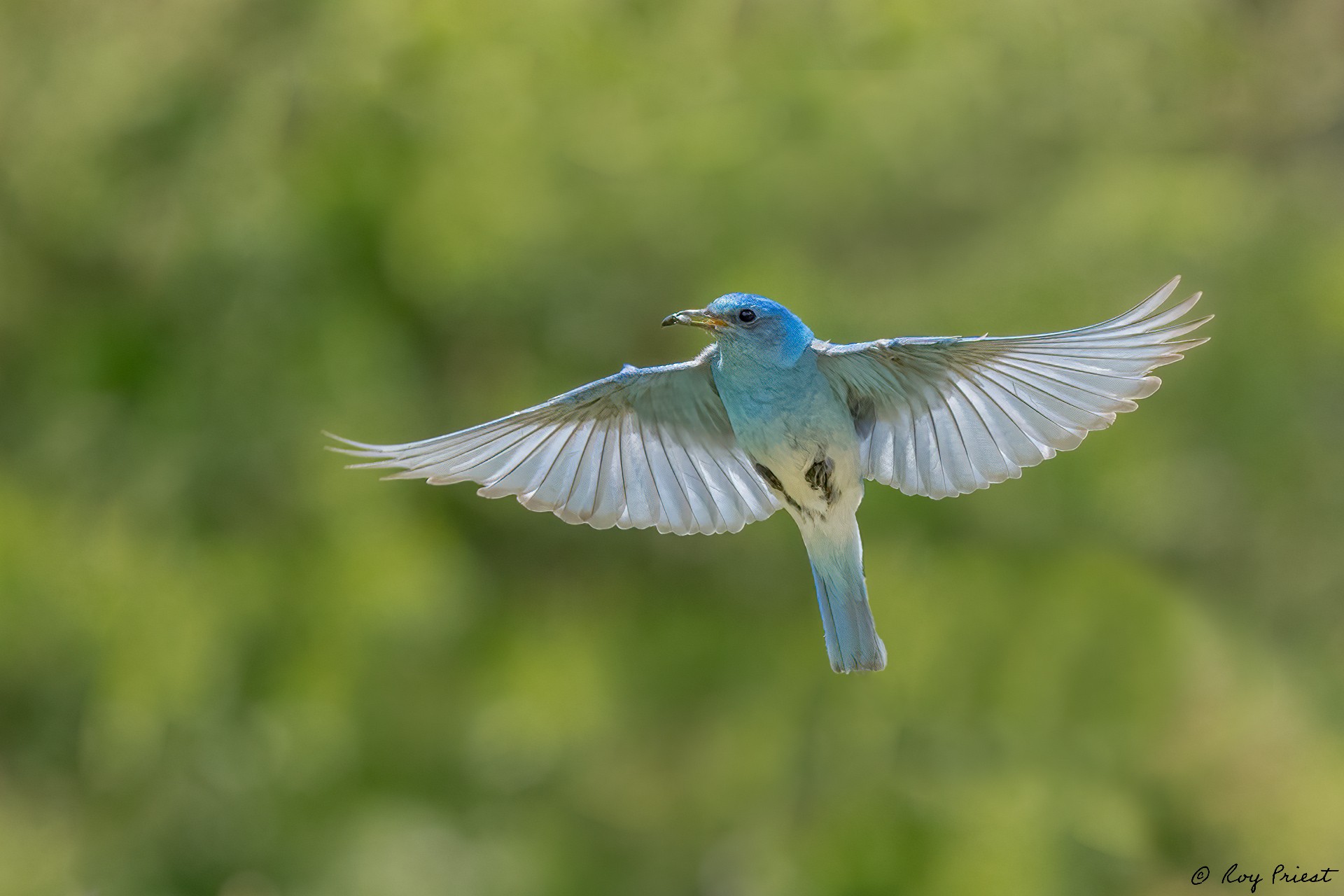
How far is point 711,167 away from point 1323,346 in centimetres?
288

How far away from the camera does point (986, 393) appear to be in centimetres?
196

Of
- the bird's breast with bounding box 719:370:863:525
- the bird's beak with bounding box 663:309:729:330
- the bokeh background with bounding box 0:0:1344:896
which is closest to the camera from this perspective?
the bird's beak with bounding box 663:309:729:330

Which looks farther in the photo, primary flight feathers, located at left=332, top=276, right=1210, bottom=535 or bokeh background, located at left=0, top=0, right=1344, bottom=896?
bokeh background, located at left=0, top=0, right=1344, bottom=896

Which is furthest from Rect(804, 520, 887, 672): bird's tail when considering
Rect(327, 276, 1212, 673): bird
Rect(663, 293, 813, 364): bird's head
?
Rect(663, 293, 813, 364): bird's head

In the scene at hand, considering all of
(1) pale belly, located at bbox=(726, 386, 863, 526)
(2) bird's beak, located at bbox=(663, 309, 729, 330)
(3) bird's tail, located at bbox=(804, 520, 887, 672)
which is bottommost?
(3) bird's tail, located at bbox=(804, 520, 887, 672)

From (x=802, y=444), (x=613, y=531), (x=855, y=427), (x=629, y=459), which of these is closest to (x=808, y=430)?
(x=802, y=444)

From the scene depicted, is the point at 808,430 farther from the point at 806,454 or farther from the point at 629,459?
the point at 629,459

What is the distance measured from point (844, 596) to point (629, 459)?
0.41 m

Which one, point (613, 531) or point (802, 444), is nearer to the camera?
point (802, 444)

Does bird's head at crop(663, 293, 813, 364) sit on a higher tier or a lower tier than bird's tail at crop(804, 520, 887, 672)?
higher

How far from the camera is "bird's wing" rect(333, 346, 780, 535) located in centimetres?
205

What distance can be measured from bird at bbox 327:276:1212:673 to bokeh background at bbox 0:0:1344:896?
3393 millimetres

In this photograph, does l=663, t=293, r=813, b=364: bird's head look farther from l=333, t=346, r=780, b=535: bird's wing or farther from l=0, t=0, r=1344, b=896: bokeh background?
l=0, t=0, r=1344, b=896: bokeh background

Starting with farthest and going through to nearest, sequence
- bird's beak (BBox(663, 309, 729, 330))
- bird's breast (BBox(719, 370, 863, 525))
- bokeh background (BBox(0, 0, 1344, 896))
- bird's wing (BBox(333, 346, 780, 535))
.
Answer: bokeh background (BBox(0, 0, 1344, 896)) < bird's wing (BBox(333, 346, 780, 535)) < bird's breast (BBox(719, 370, 863, 525)) < bird's beak (BBox(663, 309, 729, 330))
